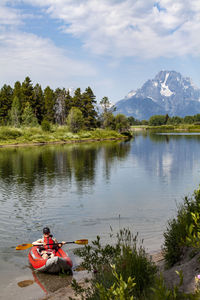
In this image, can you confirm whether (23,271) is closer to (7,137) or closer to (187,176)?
(187,176)

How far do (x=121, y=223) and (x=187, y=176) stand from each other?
1571 cm

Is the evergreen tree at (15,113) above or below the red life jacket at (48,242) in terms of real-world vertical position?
above

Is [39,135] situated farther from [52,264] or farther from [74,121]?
[52,264]

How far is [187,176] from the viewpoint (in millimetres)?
30500

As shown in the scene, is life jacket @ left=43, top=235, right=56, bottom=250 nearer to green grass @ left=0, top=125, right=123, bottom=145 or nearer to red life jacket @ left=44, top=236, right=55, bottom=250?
red life jacket @ left=44, top=236, right=55, bottom=250

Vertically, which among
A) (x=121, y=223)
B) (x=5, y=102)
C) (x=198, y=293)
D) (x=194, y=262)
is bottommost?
(x=121, y=223)

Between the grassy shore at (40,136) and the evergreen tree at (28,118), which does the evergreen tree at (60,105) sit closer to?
the grassy shore at (40,136)

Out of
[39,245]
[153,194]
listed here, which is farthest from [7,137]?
[39,245]

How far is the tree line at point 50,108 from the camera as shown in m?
99.1

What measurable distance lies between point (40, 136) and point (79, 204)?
227 feet

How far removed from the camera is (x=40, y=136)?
87.9 metres

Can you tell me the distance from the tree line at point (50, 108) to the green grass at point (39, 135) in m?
4.37

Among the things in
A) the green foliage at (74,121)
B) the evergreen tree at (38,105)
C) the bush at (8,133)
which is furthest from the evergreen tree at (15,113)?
the green foliage at (74,121)

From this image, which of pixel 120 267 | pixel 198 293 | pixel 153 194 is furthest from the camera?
pixel 153 194
